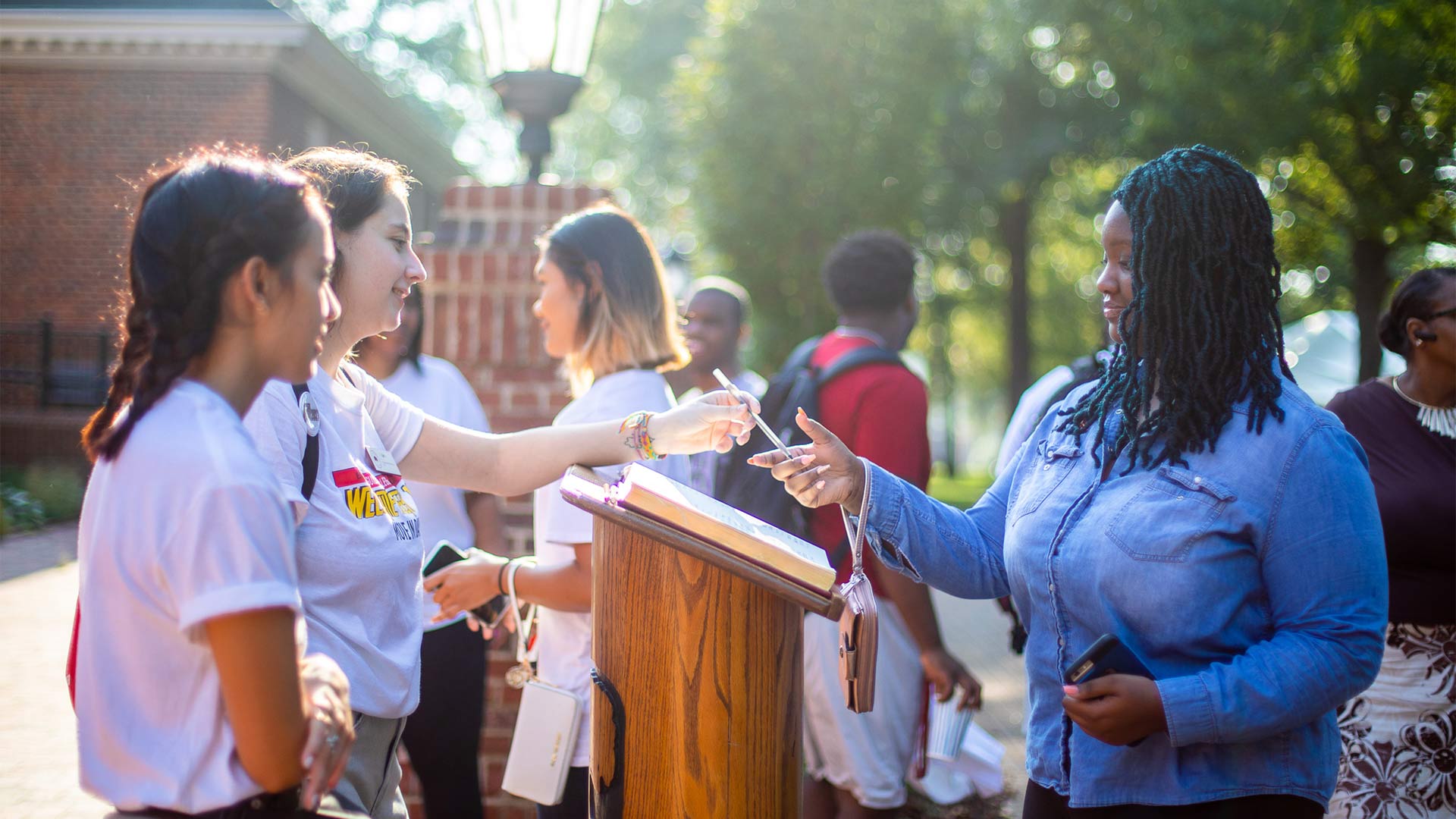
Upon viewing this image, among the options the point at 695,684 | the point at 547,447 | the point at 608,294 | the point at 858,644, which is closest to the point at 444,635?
the point at 547,447

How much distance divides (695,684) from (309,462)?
2.59ft

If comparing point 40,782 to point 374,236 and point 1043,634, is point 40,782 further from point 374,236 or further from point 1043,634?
point 1043,634

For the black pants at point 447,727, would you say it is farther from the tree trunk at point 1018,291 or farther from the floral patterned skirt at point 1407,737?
the tree trunk at point 1018,291

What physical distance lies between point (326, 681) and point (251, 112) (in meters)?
14.9

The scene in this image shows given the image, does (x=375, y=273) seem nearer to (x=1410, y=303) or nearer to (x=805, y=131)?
(x=1410, y=303)

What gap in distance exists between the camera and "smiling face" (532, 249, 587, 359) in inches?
122

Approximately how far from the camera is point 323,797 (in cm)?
164

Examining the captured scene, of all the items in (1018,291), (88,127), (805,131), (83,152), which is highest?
(805,131)

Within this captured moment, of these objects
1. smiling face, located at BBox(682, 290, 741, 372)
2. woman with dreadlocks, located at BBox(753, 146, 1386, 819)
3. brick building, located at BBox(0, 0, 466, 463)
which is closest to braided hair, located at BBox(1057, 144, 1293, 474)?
woman with dreadlocks, located at BBox(753, 146, 1386, 819)

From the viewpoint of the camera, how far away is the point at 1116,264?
223 cm

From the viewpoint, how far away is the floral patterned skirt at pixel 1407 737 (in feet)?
11.2

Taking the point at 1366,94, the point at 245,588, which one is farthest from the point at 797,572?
the point at 1366,94

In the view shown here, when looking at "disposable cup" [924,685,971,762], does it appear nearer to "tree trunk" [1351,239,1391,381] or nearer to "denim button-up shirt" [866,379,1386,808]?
"denim button-up shirt" [866,379,1386,808]

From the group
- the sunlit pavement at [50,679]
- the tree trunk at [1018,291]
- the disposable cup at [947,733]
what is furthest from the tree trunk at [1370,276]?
the disposable cup at [947,733]
